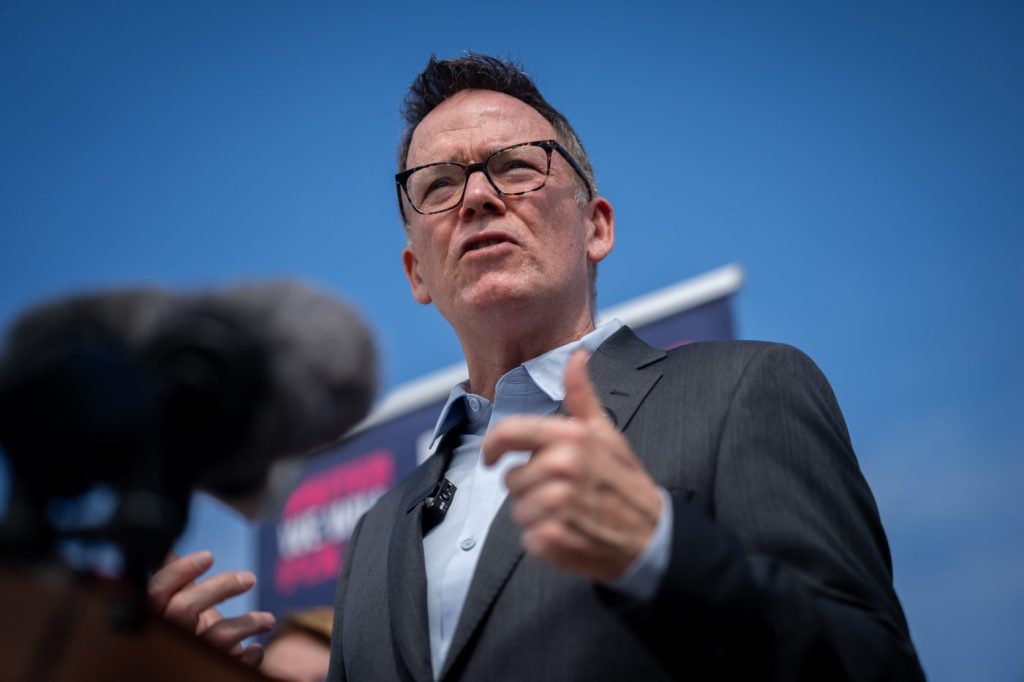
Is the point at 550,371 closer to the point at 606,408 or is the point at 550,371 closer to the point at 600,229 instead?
the point at 606,408

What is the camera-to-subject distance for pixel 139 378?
3.14ft

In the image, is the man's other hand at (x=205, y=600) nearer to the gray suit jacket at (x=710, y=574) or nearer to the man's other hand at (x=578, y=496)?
the gray suit jacket at (x=710, y=574)

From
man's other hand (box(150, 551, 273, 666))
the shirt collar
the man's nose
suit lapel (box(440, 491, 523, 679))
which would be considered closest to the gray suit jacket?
suit lapel (box(440, 491, 523, 679))

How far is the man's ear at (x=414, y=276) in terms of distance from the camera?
2.91 m

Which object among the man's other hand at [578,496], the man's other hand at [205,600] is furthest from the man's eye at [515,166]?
the man's other hand at [578,496]

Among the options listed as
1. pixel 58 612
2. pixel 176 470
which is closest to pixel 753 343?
pixel 176 470

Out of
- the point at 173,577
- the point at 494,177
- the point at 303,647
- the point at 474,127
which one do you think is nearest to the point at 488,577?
the point at 173,577

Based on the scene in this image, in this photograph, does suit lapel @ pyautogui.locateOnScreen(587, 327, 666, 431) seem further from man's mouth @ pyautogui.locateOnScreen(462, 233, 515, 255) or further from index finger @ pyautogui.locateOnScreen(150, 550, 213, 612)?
index finger @ pyautogui.locateOnScreen(150, 550, 213, 612)

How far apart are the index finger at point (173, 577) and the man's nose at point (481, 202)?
3.78 feet

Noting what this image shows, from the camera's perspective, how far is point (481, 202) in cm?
242

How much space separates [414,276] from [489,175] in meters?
0.59

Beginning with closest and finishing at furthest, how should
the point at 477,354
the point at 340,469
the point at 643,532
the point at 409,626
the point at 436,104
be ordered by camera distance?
the point at 643,532 → the point at 409,626 → the point at 477,354 → the point at 436,104 → the point at 340,469

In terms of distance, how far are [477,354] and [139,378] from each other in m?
1.58

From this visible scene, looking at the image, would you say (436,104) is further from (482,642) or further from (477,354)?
(482,642)
